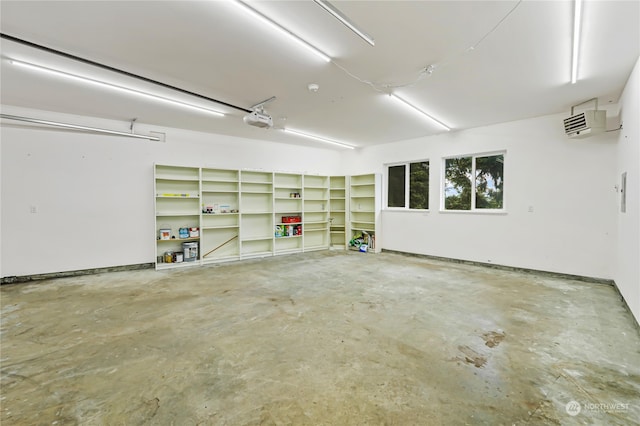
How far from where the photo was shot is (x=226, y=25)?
255 centimetres

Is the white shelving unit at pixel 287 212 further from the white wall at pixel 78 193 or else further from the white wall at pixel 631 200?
the white wall at pixel 631 200

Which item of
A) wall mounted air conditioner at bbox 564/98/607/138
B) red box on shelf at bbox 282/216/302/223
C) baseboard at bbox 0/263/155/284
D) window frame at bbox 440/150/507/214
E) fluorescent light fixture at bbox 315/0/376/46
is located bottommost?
baseboard at bbox 0/263/155/284

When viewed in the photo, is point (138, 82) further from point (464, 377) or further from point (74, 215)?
point (464, 377)

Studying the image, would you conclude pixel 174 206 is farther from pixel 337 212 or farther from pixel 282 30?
pixel 282 30

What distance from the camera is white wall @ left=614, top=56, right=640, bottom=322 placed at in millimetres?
3100

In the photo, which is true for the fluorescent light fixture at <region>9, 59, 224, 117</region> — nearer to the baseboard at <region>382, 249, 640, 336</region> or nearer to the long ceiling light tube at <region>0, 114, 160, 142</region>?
the long ceiling light tube at <region>0, 114, 160, 142</region>

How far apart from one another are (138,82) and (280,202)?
4424 mm

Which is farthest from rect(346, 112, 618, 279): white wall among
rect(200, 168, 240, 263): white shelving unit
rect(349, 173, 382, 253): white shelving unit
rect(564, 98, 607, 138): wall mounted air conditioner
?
rect(200, 168, 240, 263): white shelving unit

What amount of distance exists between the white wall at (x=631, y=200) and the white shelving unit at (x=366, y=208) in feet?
15.0

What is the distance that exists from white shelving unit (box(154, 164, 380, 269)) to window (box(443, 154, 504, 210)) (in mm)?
1873

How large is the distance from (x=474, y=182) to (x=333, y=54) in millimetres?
4678

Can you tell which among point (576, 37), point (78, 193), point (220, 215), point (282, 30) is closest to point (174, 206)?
point (220, 215)

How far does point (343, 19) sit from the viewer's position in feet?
7.60

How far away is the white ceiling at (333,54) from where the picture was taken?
2391 mm
